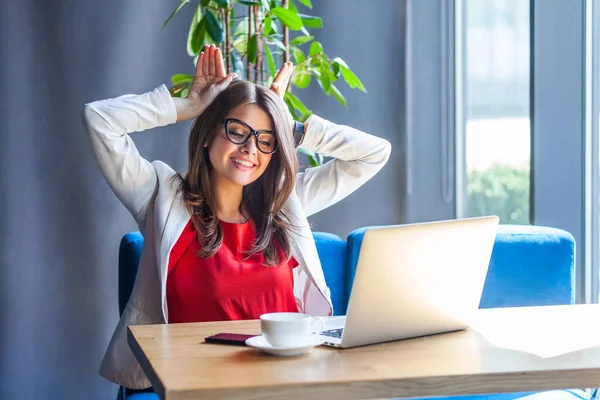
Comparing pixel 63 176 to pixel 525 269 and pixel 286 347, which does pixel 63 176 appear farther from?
pixel 286 347

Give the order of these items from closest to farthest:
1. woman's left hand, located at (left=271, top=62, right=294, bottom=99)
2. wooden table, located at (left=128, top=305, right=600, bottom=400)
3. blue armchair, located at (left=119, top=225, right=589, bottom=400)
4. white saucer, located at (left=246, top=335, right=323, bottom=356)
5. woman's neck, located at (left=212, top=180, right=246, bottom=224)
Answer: wooden table, located at (left=128, top=305, right=600, bottom=400), white saucer, located at (left=246, top=335, right=323, bottom=356), woman's neck, located at (left=212, top=180, right=246, bottom=224), woman's left hand, located at (left=271, top=62, right=294, bottom=99), blue armchair, located at (left=119, top=225, right=589, bottom=400)

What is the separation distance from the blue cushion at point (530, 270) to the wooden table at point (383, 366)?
0.86 m

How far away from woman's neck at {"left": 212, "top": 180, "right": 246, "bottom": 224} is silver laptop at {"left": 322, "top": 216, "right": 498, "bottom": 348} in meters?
0.69

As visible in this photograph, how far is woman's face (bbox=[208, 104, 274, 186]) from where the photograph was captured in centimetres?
199

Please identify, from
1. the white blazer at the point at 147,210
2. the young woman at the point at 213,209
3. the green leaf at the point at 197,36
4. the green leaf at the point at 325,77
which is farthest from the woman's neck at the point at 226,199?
the green leaf at the point at 325,77

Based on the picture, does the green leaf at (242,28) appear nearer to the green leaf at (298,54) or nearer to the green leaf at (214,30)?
the green leaf at (298,54)

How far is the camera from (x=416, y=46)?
3502 millimetres

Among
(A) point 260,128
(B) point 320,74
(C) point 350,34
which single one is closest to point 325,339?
(A) point 260,128

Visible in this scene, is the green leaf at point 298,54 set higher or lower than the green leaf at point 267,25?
lower

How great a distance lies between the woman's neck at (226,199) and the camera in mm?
2068

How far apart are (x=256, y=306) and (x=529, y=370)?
3.07 ft

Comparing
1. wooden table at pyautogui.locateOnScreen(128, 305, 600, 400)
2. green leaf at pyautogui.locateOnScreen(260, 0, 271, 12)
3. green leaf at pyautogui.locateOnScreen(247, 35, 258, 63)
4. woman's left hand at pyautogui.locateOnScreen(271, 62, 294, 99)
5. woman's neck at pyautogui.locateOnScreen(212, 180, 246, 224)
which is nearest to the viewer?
wooden table at pyautogui.locateOnScreen(128, 305, 600, 400)

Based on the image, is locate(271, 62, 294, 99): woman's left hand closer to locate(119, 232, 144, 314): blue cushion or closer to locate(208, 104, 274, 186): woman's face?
locate(208, 104, 274, 186): woman's face

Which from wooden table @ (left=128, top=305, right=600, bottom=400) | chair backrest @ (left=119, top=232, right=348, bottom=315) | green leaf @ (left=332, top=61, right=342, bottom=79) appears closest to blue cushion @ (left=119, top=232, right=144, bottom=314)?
chair backrest @ (left=119, top=232, right=348, bottom=315)
